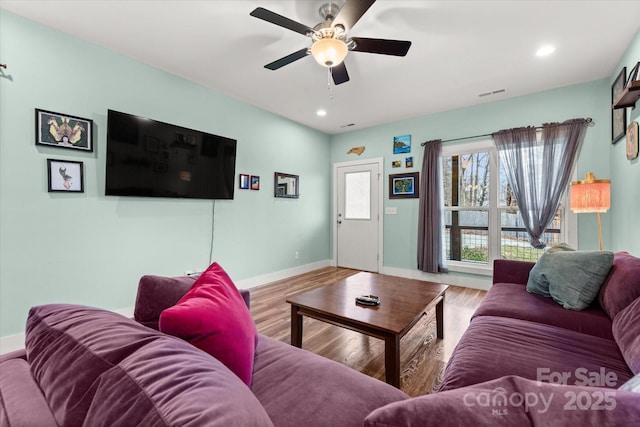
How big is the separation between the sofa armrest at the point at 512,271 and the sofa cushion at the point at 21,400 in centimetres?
278

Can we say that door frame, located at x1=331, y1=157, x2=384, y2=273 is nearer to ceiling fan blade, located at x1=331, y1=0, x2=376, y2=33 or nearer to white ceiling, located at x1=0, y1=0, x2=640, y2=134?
white ceiling, located at x1=0, y1=0, x2=640, y2=134

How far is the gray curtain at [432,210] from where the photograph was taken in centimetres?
409

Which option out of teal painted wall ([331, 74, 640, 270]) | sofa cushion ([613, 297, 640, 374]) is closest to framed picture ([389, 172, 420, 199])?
teal painted wall ([331, 74, 640, 270])

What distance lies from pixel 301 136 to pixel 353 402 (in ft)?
14.3

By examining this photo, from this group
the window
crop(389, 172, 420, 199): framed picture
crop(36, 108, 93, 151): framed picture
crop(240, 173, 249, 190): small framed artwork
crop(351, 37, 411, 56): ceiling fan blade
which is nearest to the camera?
crop(351, 37, 411, 56): ceiling fan blade

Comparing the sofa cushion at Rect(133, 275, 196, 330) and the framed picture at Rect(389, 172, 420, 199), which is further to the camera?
the framed picture at Rect(389, 172, 420, 199)

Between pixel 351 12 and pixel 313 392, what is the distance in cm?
206

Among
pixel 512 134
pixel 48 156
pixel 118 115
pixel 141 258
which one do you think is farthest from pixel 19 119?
pixel 512 134

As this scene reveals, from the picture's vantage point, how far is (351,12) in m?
1.74

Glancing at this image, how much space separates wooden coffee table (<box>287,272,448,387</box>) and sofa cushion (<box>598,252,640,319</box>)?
3.06ft

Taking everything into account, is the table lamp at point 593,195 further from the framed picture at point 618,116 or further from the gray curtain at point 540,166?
the gray curtain at point 540,166

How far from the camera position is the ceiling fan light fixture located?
185cm

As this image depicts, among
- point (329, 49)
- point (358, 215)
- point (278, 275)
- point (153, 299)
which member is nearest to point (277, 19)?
point (329, 49)

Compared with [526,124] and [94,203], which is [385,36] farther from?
[94,203]
